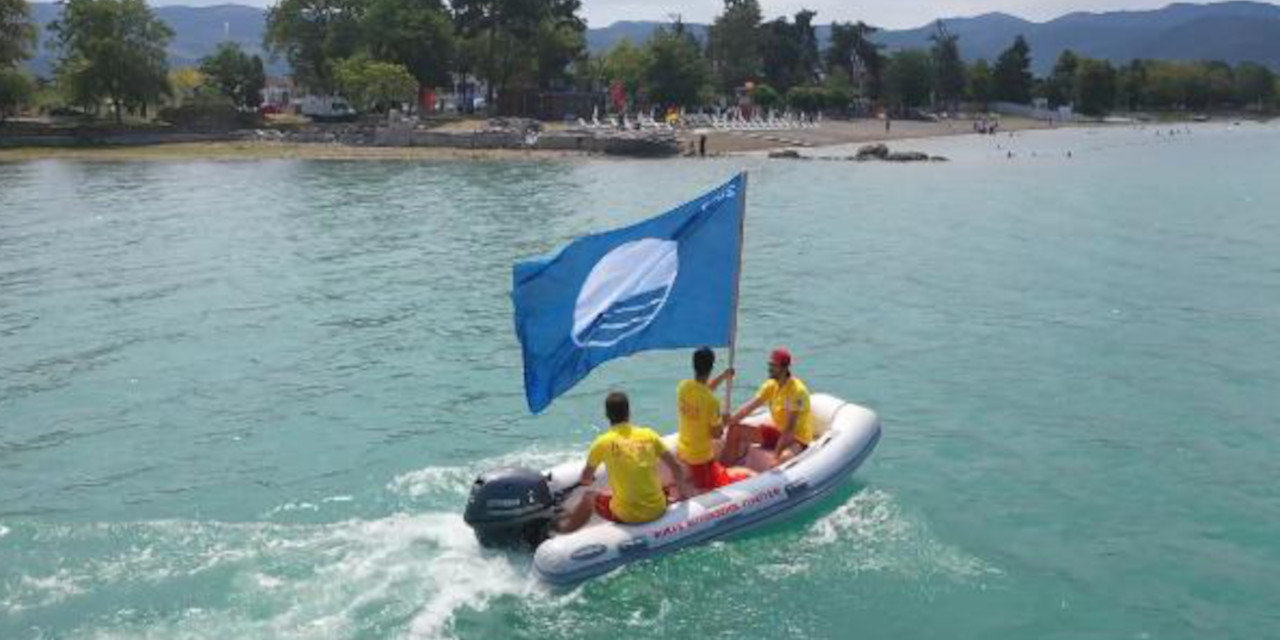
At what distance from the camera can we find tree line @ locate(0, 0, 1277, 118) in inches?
3733

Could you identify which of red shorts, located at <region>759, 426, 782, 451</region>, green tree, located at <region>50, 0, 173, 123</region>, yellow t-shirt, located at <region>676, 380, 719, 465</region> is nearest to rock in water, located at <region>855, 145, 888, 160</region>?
green tree, located at <region>50, 0, 173, 123</region>

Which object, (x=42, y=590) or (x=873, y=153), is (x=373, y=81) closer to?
(x=873, y=153)

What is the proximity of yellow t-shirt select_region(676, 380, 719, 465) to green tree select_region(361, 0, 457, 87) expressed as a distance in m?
96.9

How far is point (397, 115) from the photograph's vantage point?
3819 inches

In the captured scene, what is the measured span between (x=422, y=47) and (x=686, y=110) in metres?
28.6

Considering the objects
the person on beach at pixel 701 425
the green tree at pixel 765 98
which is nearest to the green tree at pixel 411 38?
the green tree at pixel 765 98

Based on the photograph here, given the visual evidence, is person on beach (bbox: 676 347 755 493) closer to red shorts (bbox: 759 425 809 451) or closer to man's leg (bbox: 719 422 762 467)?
man's leg (bbox: 719 422 762 467)

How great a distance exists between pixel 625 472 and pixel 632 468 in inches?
3.5

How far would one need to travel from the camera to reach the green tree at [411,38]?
106125 mm

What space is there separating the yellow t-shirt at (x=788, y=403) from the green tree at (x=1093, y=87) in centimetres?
19098

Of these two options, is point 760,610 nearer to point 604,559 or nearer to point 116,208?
point 604,559

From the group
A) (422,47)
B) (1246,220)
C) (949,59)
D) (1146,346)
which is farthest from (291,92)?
(1146,346)

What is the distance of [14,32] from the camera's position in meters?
94.4

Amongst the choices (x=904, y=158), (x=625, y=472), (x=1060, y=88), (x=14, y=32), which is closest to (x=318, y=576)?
(x=625, y=472)
